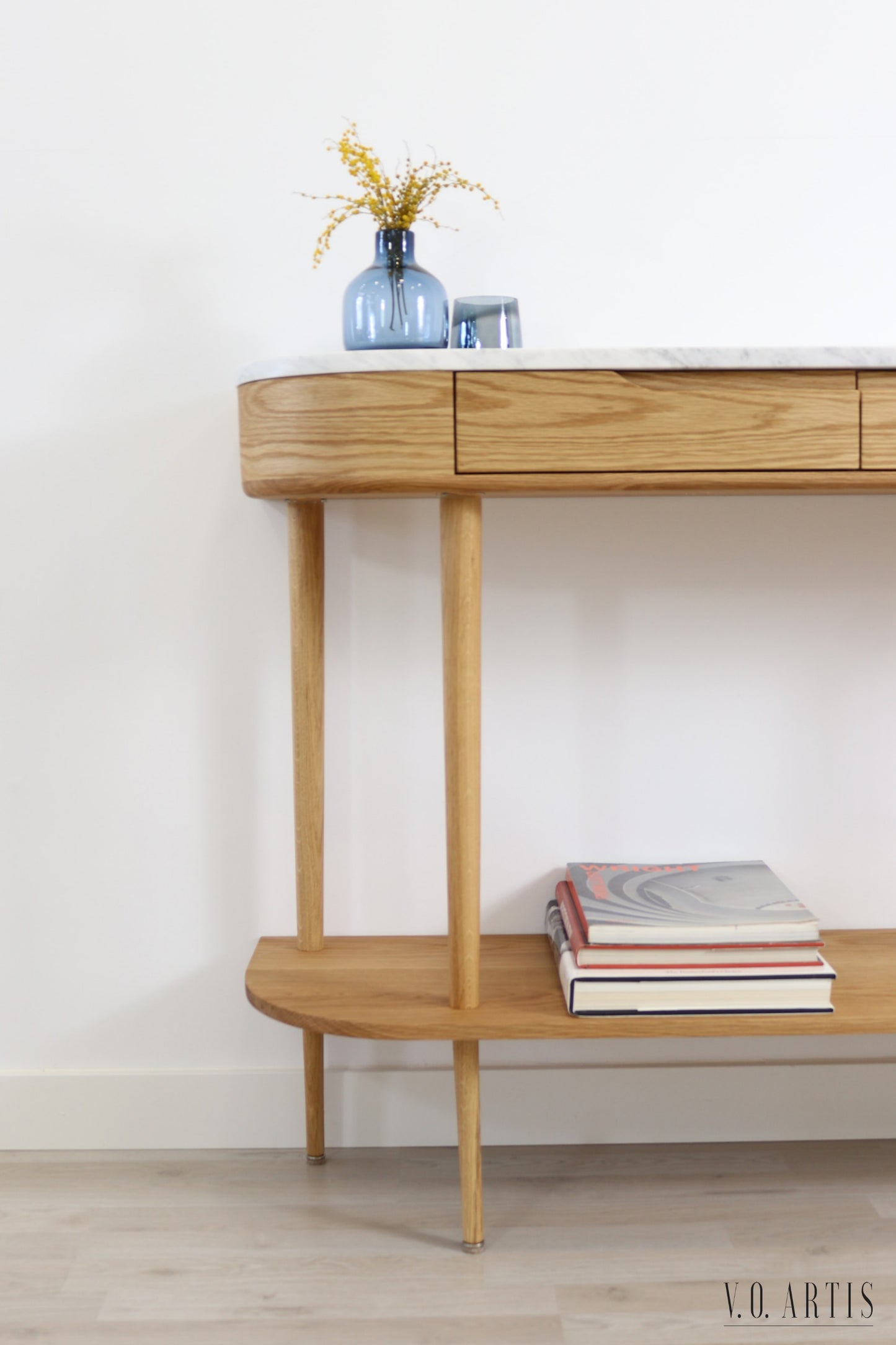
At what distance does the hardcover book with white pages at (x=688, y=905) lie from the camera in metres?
1.17

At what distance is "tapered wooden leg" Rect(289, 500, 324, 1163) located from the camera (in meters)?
1.29

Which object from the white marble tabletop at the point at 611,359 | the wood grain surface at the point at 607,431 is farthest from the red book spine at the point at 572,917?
the white marble tabletop at the point at 611,359

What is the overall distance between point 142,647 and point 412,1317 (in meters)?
0.78

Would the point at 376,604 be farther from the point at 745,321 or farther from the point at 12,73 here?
the point at 12,73

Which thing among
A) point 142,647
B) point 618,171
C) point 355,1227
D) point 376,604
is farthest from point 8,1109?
point 618,171

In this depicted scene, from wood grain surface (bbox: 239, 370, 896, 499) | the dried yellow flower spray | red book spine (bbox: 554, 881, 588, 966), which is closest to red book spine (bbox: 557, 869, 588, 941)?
red book spine (bbox: 554, 881, 588, 966)

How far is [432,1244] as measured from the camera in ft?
3.97

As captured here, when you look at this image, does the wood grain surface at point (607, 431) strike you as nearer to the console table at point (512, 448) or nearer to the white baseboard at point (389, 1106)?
the console table at point (512, 448)

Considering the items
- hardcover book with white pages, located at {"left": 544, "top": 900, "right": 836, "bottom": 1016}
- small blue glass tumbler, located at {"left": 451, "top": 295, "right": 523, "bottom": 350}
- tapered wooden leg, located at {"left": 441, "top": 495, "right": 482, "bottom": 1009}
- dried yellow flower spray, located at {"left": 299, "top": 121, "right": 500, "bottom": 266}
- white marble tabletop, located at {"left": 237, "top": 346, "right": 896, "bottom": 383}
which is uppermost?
dried yellow flower spray, located at {"left": 299, "top": 121, "right": 500, "bottom": 266}

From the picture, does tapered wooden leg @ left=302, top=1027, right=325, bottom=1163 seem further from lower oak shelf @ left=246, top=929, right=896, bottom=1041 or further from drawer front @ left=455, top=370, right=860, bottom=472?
drawer front @ left=455, top=370, right=860, bottom=472

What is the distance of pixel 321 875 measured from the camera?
1354 mm

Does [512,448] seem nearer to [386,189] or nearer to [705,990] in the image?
[386,189]

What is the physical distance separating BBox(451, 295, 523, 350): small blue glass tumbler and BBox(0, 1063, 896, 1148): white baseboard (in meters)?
0.86

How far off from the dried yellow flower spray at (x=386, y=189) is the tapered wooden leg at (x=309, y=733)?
12.1 inches
